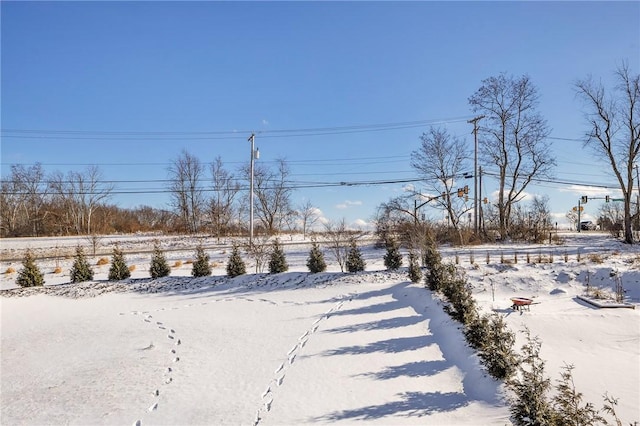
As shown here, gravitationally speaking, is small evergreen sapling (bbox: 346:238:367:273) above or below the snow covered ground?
above

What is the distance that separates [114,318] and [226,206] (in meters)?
28.8

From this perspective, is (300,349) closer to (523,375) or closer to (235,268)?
(523,375)

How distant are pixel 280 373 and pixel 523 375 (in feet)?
12.7

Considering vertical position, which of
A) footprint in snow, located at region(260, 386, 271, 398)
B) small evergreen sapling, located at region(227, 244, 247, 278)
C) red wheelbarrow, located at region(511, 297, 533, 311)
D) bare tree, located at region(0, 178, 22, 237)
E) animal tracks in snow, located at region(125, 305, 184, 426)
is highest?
bare tree, located at region(0, 178, 22, 237)

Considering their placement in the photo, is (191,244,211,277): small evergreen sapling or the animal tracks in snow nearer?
the animal tracks in snow

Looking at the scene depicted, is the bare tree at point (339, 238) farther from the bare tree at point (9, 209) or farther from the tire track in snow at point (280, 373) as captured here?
the bare tree at point (9, 209)

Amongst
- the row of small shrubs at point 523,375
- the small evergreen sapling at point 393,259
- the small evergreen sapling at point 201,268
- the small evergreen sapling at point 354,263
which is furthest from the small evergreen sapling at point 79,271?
the row of small shrubs at point 523,375

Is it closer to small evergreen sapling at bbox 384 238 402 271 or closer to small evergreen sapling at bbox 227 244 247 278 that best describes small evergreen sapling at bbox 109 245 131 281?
small evergreen sapling at bbox 227 244 247 278

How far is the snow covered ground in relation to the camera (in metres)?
5.18

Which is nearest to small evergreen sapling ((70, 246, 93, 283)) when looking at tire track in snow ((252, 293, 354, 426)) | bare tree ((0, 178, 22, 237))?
tire track in snow ((252, 293, 354, 426))

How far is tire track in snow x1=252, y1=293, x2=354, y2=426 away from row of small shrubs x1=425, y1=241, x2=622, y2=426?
3203 millimetres

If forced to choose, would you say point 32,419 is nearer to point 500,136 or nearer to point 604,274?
point 604,274

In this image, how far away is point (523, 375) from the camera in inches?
174

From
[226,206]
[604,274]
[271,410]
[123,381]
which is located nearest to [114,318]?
[123,381]
